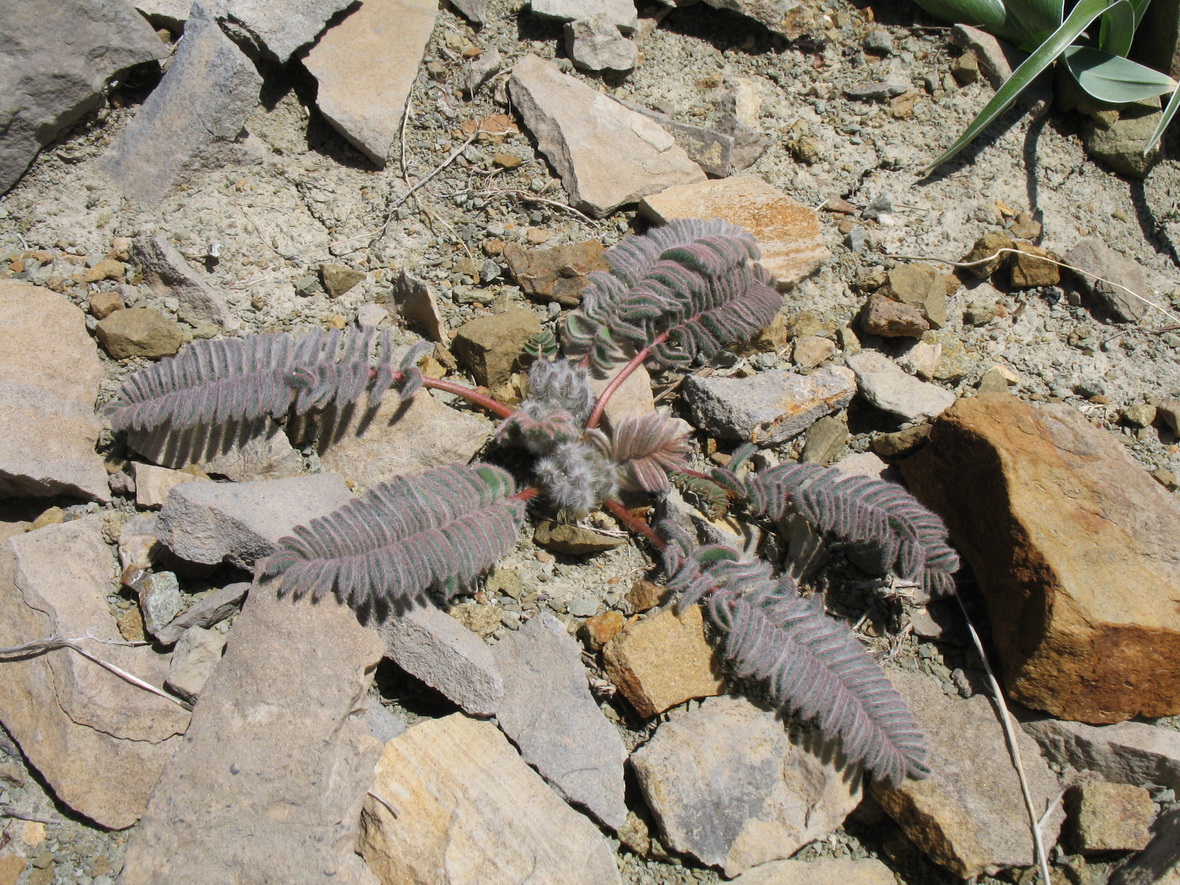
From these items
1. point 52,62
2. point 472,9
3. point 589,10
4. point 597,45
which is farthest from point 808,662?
point 52,62

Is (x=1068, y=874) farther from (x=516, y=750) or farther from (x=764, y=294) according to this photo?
(x=764, y=294)

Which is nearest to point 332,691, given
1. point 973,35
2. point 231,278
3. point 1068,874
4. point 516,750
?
point 516,750

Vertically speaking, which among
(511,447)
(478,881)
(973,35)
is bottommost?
(478,881)

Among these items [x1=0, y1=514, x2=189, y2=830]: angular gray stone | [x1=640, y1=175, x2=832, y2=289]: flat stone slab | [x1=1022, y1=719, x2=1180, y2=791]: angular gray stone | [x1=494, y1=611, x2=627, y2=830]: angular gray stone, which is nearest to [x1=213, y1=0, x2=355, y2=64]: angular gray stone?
[x1=640, y1=175, x2=832, y2=289]: flat stone slab

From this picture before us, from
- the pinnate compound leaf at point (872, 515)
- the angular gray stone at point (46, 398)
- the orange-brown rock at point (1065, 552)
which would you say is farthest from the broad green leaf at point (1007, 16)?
the angular gray stone at point (46, 398)

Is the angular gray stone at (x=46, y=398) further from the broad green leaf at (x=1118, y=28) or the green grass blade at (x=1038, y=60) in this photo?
the broad green leaf at (x=1118, y=28)

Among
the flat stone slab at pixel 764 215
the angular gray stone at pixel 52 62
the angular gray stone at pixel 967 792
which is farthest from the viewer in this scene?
the flat stone slab at pixel 764 215

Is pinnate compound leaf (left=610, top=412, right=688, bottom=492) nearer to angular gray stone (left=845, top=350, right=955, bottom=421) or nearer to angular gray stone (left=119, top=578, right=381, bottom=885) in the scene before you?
angular gray stone (left=845, top=350, right=955, bottom=421)
